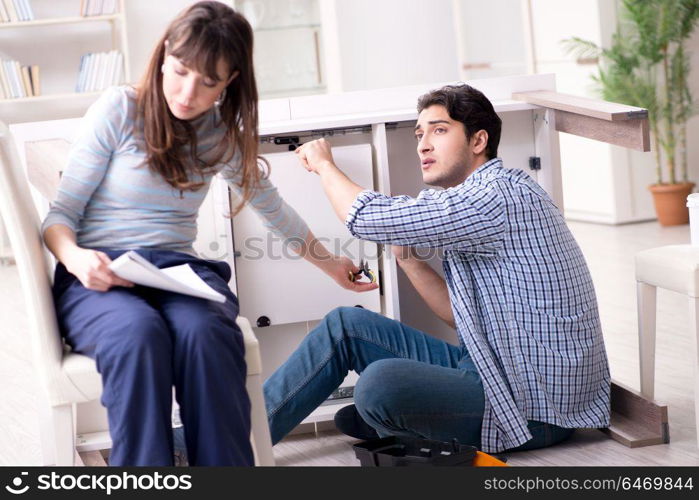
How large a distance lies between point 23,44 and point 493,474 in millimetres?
4877

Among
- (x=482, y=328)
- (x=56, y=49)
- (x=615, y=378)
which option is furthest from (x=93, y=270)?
(x=56, y=49)

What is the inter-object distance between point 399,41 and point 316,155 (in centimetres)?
223

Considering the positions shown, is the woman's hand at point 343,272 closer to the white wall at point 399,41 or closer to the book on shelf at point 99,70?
the white wall at point 399,41

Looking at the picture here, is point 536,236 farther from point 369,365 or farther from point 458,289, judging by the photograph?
point 369,365

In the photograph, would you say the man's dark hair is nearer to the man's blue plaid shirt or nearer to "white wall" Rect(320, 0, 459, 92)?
the man's blue plaid shirt

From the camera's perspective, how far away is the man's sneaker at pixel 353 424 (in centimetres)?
226

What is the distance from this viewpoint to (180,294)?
62.3 inches

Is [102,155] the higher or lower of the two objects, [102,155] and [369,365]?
the higher

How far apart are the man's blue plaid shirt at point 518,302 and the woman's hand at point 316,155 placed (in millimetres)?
210

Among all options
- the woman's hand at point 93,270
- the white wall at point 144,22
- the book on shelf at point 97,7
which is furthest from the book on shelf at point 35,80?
the woman's hand at point 93,270

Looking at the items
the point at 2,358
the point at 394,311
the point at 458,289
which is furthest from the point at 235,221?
the point at 2,358

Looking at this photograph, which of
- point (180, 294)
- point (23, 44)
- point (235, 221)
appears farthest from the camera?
point (23, 44)

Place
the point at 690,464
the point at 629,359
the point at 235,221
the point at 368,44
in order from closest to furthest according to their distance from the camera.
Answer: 1. the point at 690,464
2. the point at 235,221
3. the point at 629,359
4. the point at 368,44

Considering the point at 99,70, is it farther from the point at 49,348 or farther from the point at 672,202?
the point at 49,348
